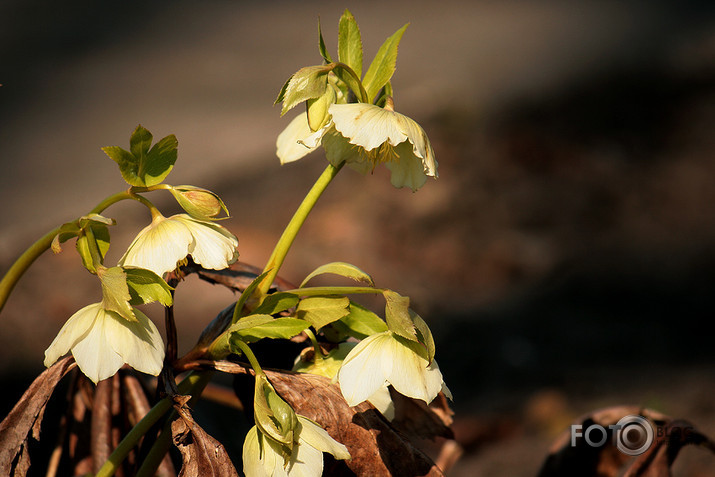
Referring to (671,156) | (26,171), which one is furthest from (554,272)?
(26,171)

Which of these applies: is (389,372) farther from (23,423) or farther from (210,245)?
(23,423)

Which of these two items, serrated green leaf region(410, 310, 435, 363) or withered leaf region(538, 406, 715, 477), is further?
withered leaf region(538, 406, 715, 477)

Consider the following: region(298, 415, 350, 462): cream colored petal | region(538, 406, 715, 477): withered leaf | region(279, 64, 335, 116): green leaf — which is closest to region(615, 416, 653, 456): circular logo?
region(538, 406, 715, 477): withered leaf

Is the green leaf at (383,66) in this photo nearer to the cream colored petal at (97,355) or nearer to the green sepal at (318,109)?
the green sepal at (318,109)

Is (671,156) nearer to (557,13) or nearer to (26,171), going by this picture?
(557,13)

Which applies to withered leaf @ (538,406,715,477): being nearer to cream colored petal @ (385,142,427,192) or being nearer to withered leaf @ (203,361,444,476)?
withered leaf @ (203,361,444,476)

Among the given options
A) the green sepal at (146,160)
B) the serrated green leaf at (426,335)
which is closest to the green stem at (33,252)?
the green sepal at (146,160)
